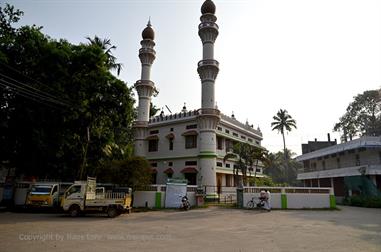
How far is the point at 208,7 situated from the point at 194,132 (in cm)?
1403

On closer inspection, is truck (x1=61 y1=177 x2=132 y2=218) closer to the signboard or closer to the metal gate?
the signboard

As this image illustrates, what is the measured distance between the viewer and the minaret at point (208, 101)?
90.1 feet

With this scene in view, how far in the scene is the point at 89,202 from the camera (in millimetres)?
15875

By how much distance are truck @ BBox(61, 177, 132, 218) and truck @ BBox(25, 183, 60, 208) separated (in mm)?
3372

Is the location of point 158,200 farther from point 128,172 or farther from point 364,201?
point 364,201

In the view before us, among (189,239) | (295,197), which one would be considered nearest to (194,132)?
(295,197)

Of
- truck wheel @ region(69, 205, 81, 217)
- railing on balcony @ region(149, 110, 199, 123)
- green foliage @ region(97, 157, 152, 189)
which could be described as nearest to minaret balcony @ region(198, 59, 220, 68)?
railing on balcony @ region(149, 110, 199, 123)

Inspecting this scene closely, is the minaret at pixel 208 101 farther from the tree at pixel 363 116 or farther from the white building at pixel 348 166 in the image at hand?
the tree at pixel 363 116

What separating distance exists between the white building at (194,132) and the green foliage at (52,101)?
8946 millimetres

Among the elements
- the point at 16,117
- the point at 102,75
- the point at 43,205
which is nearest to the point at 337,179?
the point at 102,75

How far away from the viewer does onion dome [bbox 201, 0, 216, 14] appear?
3097cm

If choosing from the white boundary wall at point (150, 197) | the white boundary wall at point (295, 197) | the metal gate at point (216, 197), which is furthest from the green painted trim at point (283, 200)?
the white boundary wall at point (150, 197)

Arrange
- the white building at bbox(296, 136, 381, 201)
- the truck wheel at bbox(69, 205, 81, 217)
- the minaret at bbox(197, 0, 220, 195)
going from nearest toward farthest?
1. the truck wheel at bbox(69, 205, 81, 217)
2. the white building at bbox(296, 136, 381, 201)
3. the minaret at bbox(197, 0, 220, 195)

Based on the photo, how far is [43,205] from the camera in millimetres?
18328
